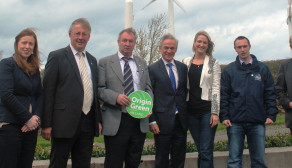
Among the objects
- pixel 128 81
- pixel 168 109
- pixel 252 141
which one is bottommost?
pixel 252 141

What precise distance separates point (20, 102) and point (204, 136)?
8.69 feet

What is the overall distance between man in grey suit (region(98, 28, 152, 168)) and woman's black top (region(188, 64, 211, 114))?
756mm

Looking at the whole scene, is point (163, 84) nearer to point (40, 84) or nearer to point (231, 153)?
point (231, 153)

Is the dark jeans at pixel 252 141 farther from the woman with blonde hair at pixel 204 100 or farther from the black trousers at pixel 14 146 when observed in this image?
the black trousers at pixel 14 146

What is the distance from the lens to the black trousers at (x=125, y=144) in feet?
14.2

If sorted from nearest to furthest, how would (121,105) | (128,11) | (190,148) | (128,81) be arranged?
(121,105) → (128,81) → (190,148) → (128,11)

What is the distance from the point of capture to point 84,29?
14.0ft

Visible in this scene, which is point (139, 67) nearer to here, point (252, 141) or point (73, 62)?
point (73, 62)

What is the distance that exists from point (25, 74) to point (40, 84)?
0.25 metres

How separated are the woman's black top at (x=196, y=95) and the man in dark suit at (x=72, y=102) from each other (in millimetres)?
1494

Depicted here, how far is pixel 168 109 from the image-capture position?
4.76 meters

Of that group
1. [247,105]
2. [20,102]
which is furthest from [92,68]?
[247,105]

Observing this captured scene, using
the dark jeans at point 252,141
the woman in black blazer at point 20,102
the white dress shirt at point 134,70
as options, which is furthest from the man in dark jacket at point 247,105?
the woman in black blazer at point 20,102

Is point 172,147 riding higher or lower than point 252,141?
lower
